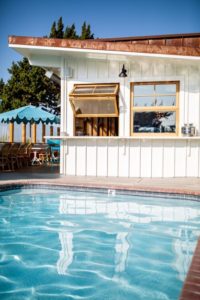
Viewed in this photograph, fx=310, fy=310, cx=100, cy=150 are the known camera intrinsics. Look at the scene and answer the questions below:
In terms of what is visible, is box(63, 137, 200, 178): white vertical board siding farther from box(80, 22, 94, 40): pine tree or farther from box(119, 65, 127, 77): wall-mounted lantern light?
box(80, 22, 94, 40): pine tree

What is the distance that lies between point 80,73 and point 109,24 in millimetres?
14227

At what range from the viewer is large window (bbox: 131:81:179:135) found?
8547 mm

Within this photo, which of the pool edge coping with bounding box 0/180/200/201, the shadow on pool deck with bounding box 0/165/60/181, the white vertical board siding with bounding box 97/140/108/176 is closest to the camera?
the pool edge coping with bounding box 0/180/200/201

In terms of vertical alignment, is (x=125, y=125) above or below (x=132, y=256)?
above

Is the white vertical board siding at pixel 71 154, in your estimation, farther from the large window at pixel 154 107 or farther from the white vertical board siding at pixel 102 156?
the large window at pixel 154 107

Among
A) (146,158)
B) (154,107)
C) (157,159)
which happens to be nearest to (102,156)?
(146,158)

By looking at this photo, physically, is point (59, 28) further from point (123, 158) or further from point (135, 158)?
point (135, 158)

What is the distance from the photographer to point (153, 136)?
862cm

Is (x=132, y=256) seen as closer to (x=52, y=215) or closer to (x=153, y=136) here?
(x=52, y=215)

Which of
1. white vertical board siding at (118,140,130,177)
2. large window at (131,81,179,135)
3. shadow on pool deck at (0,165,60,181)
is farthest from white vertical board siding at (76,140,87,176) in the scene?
large window at (131,81,179,135)

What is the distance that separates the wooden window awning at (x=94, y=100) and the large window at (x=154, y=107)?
1.85 feet

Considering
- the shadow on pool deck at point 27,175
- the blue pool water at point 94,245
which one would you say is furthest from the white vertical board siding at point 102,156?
the blue pool water at point 94,245

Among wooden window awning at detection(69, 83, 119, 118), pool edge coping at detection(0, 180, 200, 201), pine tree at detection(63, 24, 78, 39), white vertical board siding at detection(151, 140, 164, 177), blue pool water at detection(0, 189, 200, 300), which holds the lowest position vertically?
blue pool water at detection(0, 189, 200, 300)

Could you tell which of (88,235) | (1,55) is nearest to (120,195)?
(88,235)
